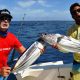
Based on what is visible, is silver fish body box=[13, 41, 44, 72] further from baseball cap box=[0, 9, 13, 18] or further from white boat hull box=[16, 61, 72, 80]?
white boat hull box=[16, 61, 72, 80]

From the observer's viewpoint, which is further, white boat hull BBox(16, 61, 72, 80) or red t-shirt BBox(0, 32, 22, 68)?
white boat hull BBox(16, 61, 72, 80)

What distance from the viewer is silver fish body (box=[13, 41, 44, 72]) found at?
5273mm

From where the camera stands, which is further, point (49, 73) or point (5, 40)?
point (49, 73)

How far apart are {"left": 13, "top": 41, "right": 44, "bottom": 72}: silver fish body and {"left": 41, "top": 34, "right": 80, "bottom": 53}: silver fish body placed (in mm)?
174

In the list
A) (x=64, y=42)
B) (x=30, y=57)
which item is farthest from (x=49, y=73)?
(x=30, y=57)

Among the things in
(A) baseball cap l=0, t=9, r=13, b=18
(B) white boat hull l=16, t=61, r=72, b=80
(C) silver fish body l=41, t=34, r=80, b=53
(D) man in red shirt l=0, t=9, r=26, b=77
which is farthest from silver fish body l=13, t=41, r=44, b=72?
(B) white boat hull l=16, t=61, r=72, b=80

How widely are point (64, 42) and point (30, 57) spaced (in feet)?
2.16

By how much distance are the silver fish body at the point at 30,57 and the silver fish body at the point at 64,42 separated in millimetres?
174

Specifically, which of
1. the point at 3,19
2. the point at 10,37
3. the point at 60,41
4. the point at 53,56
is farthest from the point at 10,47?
the point at 53,56

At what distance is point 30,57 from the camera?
17.4 feet

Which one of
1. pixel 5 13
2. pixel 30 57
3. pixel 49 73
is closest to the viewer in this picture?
pixel 30 57

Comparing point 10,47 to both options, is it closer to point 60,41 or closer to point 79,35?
point 60,41

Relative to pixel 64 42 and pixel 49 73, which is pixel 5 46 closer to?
pixel 64 42

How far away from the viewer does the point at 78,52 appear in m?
5.54
